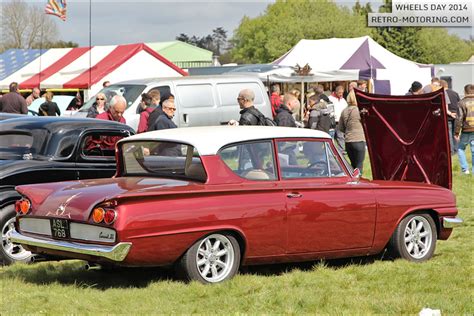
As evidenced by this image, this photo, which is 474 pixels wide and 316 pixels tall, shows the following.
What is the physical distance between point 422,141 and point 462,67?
37.5 metres

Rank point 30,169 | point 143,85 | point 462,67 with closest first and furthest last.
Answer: point 30,169
point 143,85
point 462,67

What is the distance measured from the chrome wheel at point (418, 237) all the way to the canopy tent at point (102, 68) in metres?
25.8

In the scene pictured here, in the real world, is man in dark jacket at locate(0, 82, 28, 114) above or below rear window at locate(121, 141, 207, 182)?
above

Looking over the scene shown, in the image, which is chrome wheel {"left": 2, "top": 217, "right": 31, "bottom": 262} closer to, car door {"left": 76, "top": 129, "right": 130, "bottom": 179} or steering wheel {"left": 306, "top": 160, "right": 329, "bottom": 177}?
car door {"left": 76, "top": 129, "right": 130, "bottom": 179}

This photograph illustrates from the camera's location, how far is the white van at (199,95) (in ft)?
65.3

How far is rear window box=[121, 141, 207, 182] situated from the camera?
319 inches

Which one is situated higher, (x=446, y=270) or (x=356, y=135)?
(x=356, y=135)

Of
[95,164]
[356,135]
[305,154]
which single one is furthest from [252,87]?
[305,154]

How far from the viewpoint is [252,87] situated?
816 inches

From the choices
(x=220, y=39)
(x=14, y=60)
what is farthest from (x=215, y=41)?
(x=14, y=60)

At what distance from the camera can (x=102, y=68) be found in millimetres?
36312

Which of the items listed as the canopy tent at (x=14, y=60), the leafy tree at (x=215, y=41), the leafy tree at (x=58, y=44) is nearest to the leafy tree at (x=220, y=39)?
the leafy tree at (x=215, y=41)

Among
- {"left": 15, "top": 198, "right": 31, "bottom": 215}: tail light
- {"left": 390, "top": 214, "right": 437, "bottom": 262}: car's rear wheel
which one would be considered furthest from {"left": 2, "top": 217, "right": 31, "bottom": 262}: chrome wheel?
{"left": 390, "top": 214, "right": 437, "bottom": 262}: car's rear wheel

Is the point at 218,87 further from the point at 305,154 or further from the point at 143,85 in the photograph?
the point at 305,154
